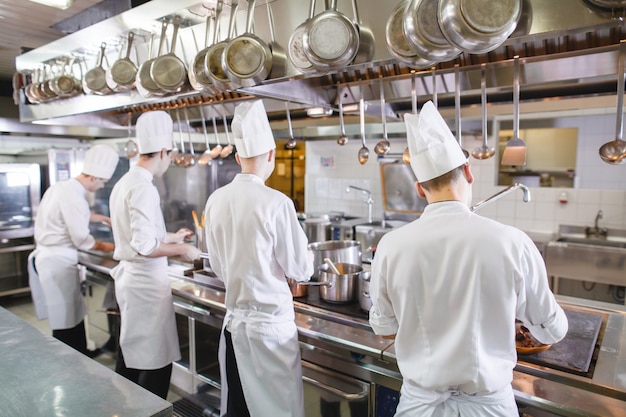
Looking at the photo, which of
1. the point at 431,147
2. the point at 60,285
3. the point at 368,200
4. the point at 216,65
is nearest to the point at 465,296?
the point at 431,147

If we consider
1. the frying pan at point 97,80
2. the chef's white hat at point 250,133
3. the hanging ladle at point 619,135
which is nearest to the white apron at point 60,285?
the frying pan at point 97,80

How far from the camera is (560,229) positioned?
4.41 meters

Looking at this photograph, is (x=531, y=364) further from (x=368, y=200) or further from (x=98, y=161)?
(x=368, y=200)

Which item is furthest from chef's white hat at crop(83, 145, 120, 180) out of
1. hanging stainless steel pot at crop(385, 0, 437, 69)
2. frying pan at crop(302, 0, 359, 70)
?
hanging stainless steel pot at crop(385, 0, 437, 69)

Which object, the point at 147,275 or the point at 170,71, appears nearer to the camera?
the point at 170,71

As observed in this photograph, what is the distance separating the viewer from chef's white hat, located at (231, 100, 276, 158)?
2002 mm

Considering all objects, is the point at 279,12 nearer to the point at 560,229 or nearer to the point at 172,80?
the point at 172,80

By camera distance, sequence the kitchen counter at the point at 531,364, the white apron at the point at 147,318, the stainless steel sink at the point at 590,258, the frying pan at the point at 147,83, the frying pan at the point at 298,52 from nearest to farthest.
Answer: the kitchen counter at the point at 531,364 → the frying pan at the point at 298,52 → the frying pan at the point at 147,83 → the white apron at the point at 147,318 → the stainless steel sink at the point at 590,258

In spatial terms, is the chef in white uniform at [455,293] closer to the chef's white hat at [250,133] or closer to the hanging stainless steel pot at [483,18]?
the hanging stainless steel pot at [483,18]

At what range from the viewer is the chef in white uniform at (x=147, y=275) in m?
2.58

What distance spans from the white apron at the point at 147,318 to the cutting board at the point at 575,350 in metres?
2.07

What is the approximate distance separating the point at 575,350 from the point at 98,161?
11.5 ft

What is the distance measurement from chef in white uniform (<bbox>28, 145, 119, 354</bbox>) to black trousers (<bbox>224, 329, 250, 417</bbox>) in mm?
2036

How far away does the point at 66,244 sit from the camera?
3469 millimetres
